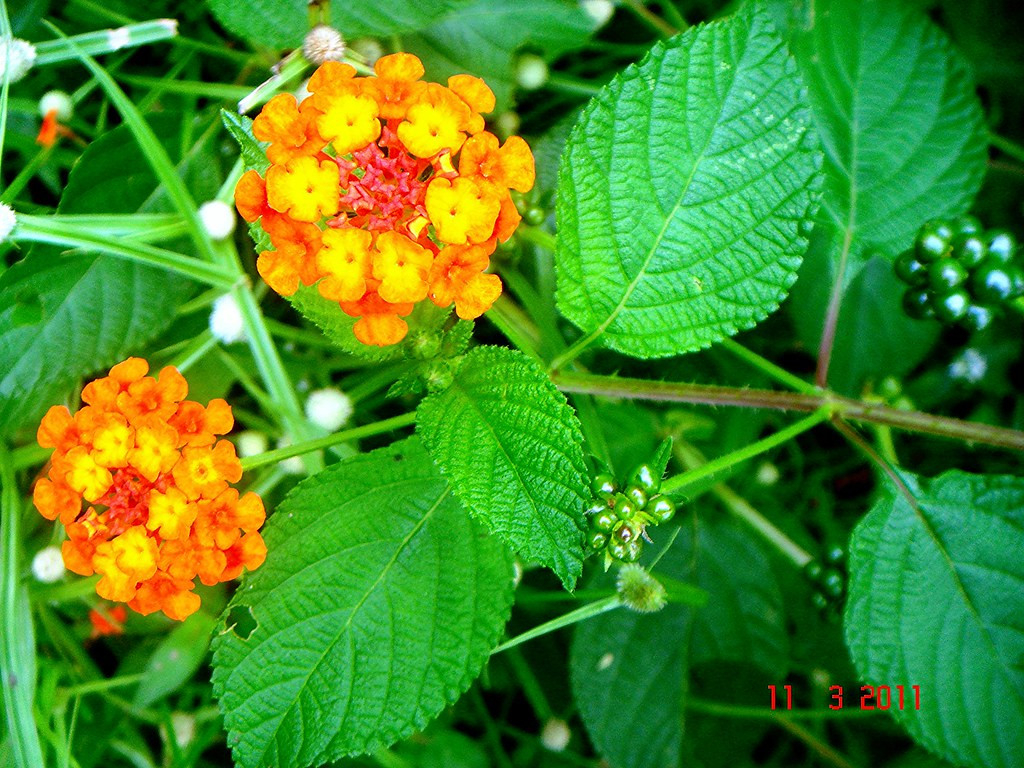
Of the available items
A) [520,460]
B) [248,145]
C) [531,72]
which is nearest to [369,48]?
[531,72]

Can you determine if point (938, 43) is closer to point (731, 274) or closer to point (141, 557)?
point (731, 274)

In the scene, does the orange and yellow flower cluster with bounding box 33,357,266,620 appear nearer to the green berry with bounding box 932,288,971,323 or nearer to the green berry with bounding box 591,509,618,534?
the green berry with bounding box 591,509,618,534

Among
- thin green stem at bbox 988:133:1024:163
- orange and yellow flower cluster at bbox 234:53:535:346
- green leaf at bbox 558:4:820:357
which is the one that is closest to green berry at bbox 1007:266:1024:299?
green leaf at bbox 558:4:820:357

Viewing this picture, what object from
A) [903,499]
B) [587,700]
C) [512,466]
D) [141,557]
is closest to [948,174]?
[903,499]

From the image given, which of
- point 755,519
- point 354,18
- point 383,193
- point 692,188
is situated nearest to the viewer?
point 383,193

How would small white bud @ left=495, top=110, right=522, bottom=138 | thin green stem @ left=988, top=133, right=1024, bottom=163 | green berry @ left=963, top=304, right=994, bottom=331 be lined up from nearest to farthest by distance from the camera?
green berry @ left=963, top=304, right=994, bottom=331
small white bud @ left=495, top=110, right=522, bottom=138
thin green stem @ left=988, top=133, right=1024, bottom=163

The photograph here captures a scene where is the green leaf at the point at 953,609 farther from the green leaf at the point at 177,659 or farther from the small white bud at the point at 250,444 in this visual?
the green leaf at the point at 177,659

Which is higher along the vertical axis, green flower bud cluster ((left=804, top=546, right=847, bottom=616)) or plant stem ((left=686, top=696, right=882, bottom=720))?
green flower bud cluster ((left=804, top=546, right=847, bottom=616))

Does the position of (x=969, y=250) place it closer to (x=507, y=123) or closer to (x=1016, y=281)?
(x=1016, y=281)
